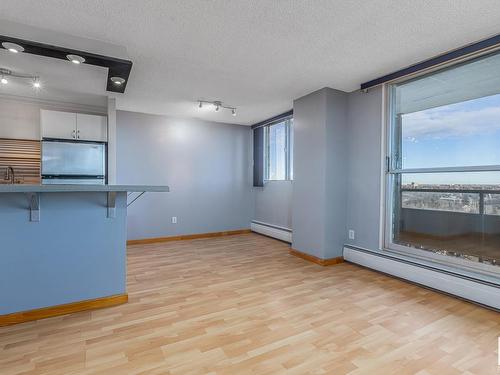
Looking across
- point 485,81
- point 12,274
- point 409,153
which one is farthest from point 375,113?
point 12,274

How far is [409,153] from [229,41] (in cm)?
248

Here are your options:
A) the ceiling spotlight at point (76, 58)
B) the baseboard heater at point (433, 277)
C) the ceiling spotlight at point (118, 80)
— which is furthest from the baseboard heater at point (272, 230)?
the ceiling spotlight at point (76, 58)

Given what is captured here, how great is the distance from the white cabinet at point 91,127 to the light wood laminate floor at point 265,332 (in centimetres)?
233

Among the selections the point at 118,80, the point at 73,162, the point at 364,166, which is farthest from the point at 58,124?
the point at 364,166

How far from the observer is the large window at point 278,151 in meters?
5.13

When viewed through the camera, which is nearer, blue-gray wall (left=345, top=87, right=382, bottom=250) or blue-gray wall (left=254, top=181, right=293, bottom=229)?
blue-gray wall (left=345, top=87, right=382, bottom=250)

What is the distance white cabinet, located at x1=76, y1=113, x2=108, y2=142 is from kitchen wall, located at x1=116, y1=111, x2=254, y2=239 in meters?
0.65

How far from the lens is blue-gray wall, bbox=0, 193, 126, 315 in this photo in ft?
6.85

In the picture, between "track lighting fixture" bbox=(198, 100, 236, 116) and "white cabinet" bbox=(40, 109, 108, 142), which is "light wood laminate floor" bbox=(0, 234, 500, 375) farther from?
"track lighting fixture" bbox=(198, 100, 236, 116)

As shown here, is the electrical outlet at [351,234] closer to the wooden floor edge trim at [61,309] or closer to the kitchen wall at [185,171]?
the kitchen wall at [185,171]

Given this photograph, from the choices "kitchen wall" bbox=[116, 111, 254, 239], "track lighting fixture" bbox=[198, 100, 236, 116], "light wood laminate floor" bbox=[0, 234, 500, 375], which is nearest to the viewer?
"light wood laminate floor" bbox=[0, 234, 500, 375]

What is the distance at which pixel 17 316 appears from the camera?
6.91ft

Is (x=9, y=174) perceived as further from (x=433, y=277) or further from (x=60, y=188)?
(x=433, y=277)

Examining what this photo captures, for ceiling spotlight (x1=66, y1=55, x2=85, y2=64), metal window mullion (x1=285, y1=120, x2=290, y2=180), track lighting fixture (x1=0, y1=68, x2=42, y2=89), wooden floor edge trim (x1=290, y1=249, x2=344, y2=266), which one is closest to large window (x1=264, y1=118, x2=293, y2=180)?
metal window mullion (x1=285, y1=120, x2=290, y2=180)
